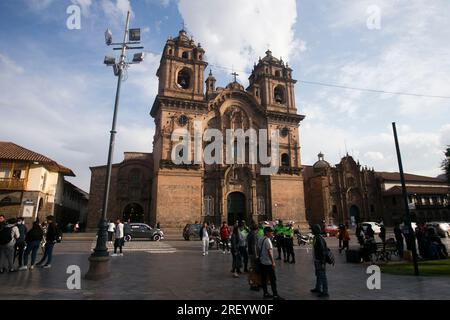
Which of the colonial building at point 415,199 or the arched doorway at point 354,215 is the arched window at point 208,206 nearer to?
the arched doorway at point 354,215

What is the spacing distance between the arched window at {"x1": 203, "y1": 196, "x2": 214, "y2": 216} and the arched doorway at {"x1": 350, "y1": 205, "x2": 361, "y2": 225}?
2191cm

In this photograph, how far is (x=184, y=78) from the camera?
3734 centimetres

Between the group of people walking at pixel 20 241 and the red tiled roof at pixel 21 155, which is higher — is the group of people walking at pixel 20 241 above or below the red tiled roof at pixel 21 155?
below

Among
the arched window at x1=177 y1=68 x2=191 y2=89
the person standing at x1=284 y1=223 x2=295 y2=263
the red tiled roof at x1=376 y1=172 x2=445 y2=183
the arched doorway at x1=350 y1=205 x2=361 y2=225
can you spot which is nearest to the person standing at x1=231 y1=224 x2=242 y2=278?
the person standing at x1=284 y1=223 x2=295 y2=263

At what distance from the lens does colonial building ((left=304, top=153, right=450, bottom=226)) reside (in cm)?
4188

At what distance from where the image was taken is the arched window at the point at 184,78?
121 ft

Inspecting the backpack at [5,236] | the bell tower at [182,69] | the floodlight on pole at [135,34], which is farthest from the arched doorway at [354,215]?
the backpack at [5,236]

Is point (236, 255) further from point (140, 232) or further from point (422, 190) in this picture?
point (422, 190)

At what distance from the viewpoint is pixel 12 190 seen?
2812 cm

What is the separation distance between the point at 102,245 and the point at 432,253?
13.7 m

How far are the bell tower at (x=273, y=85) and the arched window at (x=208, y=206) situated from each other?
1444 cm

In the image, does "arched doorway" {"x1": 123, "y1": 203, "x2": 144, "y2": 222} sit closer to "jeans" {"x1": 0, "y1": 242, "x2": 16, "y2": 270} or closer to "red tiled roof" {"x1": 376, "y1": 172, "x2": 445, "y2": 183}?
"jeans" {"x1": 0, "y1": 242, "x2": 16, "y2": 270}

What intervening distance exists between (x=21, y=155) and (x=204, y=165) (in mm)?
18841
